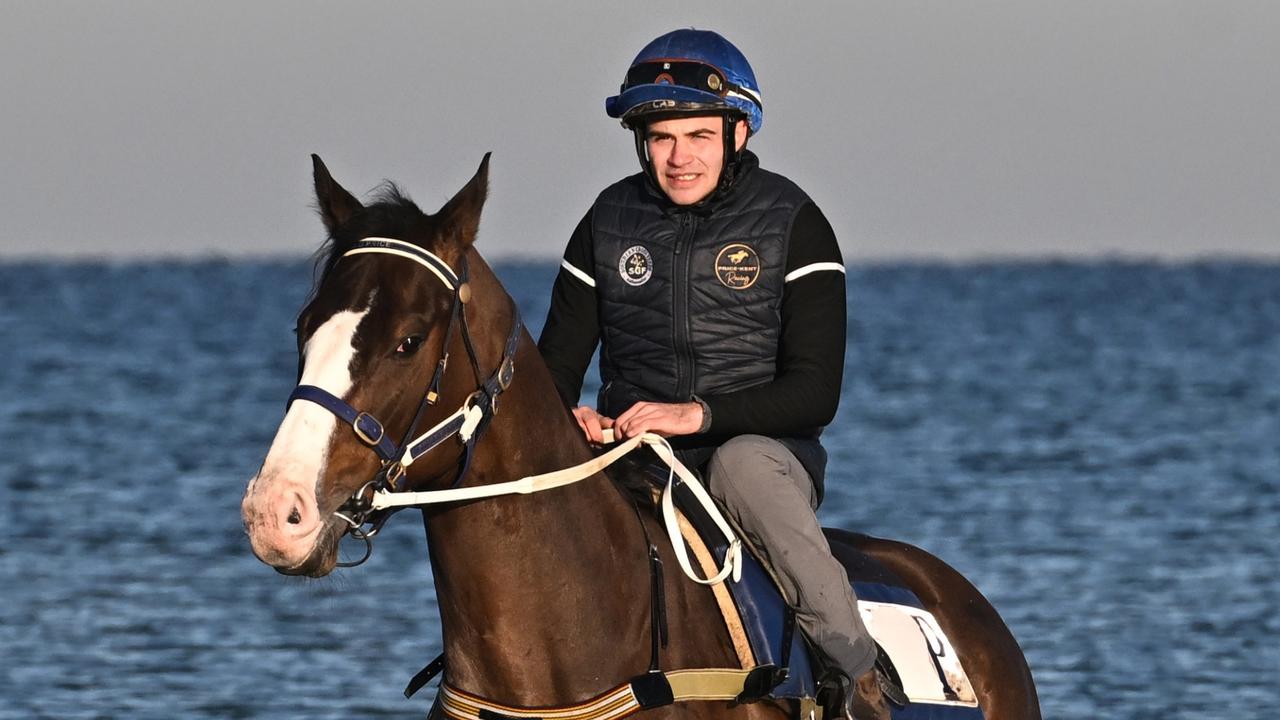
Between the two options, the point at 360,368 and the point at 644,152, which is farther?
the point at 644,152

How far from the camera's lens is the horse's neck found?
5.73 meters

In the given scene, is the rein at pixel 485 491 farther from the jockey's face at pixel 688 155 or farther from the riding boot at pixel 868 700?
the jockey's face at pixel 688 155

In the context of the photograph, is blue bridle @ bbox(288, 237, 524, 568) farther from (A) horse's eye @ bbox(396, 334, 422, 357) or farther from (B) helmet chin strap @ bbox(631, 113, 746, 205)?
(B) helmet chin strap @ bbox(631, 113, 746, 205)

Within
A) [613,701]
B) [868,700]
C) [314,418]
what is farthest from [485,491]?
[868,700]

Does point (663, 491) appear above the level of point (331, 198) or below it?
below

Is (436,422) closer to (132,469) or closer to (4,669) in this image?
(4,669)

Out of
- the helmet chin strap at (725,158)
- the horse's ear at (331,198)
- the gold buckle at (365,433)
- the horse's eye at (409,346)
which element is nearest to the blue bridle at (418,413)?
the gold buckle at (365,433)

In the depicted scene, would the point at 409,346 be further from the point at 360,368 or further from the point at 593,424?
the point at 593,424

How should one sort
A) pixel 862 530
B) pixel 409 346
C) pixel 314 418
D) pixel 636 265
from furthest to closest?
pixel 862 530
pixel 636 265
pixel 409 346
pixel 314 418

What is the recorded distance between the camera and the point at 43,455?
3119 centimetres

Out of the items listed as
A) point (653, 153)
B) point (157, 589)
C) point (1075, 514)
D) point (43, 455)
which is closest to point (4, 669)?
point (157, 589)

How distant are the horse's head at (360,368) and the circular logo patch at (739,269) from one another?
3.81 feet

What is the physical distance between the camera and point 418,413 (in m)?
5.42

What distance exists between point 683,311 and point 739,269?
225mm
